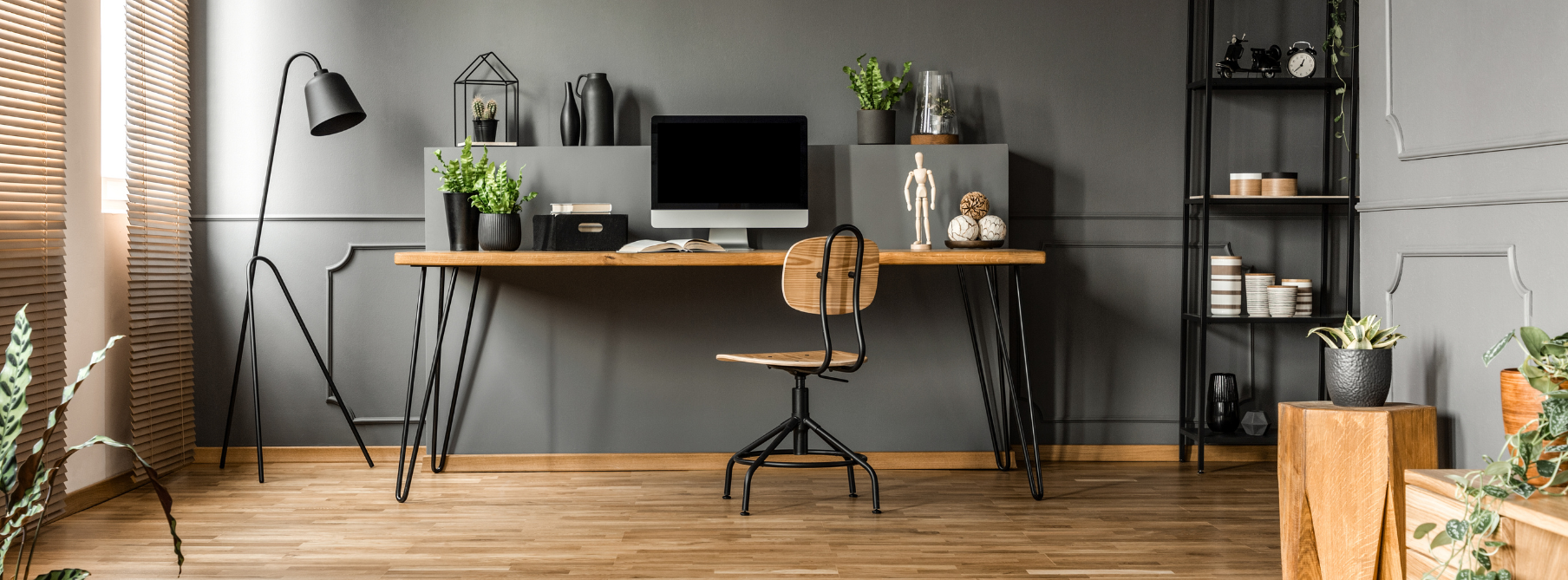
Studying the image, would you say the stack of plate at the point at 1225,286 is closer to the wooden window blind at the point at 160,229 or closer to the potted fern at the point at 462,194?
the potted fern at the point at 462,194

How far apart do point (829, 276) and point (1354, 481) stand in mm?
1436

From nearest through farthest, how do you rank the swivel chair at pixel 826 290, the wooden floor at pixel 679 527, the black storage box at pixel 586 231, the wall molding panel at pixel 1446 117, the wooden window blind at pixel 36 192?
the wall molding panel at pixel 1446 117, the wooden floor at pixel 679 527, the wooden window blind at pixel 36 192, the swivel chair at pixel 826 290, the black storage box at pixel 586 231

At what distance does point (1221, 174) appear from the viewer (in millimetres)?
3645

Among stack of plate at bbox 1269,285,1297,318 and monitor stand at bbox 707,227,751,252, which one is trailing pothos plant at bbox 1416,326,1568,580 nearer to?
stack of plate at bbox 1269,285,1297,318

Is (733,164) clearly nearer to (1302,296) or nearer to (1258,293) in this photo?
(1258,293)

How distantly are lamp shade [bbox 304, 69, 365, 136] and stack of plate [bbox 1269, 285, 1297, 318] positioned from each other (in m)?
3.27

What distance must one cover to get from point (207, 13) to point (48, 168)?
3.58 ft

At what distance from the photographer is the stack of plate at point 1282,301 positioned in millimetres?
3404

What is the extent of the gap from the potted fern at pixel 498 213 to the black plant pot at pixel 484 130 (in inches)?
10.5

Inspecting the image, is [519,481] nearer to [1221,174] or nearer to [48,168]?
[48,168]

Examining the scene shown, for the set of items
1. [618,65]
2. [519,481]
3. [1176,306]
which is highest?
[618,65]

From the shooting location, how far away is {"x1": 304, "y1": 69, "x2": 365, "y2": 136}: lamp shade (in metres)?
3.22

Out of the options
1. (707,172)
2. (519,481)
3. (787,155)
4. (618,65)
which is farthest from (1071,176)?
(519,481)

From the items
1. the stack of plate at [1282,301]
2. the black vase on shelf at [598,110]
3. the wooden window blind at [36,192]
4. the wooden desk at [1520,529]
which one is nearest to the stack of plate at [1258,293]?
the stack of plate at [1282,301]
